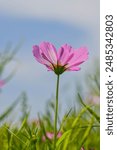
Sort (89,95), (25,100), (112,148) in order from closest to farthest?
(112,148) → (25,100) → (89,95)

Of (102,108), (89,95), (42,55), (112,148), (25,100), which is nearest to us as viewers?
(42,55)

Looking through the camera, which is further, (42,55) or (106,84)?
(106,84)

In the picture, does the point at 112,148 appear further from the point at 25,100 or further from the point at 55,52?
the point at 25,100

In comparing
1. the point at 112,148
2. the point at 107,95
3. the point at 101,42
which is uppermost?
the point at 101,42

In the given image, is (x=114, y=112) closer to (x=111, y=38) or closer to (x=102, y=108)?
(x=102, y=108)

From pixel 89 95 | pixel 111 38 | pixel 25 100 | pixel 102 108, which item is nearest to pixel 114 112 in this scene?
pixel 102 108

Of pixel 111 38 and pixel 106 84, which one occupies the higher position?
pixel 111 38
